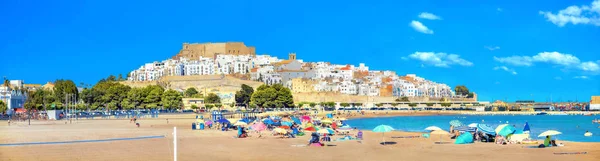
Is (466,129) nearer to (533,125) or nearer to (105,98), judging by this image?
(533,125)

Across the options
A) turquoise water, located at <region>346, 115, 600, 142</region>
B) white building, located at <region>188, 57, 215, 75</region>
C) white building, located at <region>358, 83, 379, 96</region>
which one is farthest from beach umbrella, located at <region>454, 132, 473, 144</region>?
white building, located at <region>188, 57, 215, 75</region>

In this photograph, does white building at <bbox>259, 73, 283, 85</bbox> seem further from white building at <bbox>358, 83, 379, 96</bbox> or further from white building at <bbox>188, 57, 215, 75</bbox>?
white building at <bbox>358, 83, 379, 96</bbox>

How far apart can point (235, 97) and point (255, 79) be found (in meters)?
44.6

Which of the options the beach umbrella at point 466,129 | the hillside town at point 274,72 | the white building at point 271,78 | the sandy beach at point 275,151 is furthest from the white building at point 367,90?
the sandy beach at point 275,151

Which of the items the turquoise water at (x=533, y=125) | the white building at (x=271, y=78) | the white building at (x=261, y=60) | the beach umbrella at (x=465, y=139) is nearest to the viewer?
the beach umbrella at (x=465, y=139)

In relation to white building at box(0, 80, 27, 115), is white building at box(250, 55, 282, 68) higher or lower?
higher

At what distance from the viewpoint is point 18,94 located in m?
88.5

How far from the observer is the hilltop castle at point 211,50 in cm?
19138

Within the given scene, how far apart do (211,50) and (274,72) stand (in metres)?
34.0

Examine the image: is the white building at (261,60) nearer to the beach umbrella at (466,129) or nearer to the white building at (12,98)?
the white building at (12,98)

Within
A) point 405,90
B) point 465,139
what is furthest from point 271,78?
point 465,139

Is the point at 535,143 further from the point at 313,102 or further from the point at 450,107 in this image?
the point at 450,107

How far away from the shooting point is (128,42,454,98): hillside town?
16025 cm

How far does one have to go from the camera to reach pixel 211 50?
630 feet
